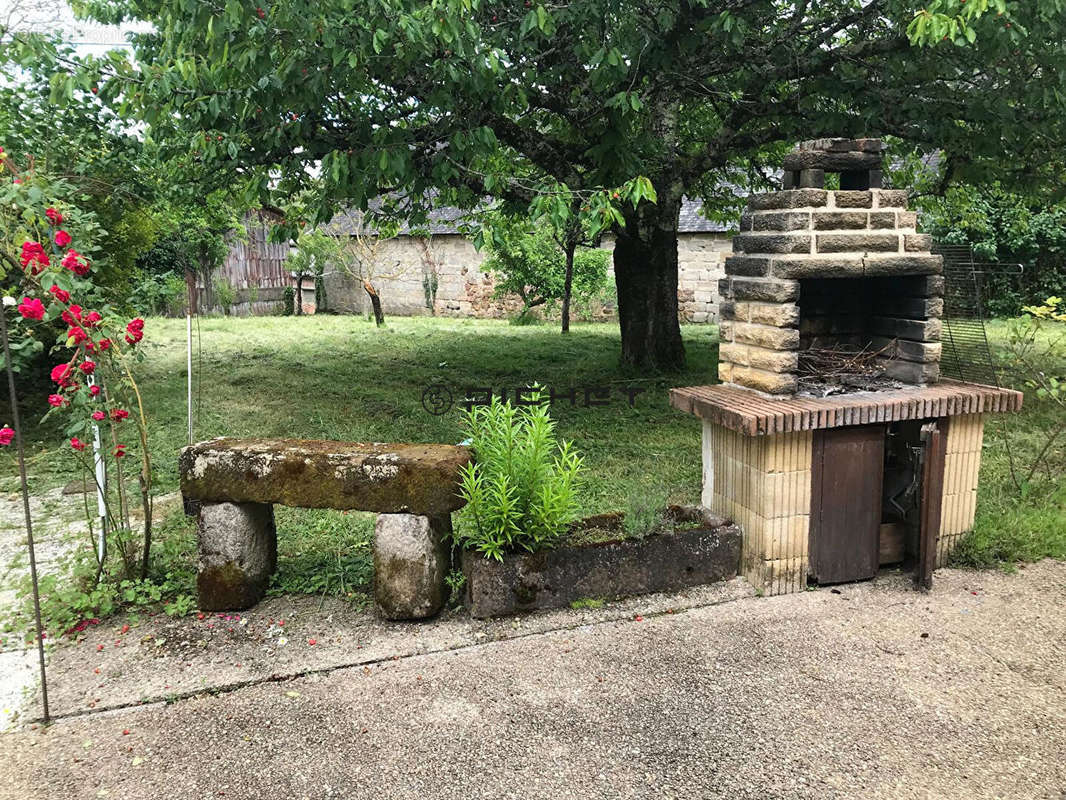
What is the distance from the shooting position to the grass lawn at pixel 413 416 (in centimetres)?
545

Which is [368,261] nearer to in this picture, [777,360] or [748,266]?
[748,266]

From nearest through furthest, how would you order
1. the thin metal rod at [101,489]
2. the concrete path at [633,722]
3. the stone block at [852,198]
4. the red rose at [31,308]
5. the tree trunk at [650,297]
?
the concrete path at [633,722]
the red rose at [31,308]
the thin metal rod at [101,489]
the stone block at [852,198]
the tree trunk at [650,297]

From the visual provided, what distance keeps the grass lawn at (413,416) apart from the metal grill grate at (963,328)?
720 millimetres

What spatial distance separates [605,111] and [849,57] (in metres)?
2.62

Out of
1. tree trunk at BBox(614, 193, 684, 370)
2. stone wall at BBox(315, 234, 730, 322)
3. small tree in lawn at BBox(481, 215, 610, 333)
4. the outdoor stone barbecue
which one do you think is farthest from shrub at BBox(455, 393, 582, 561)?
stone wall at BBox(315, 234, 730, 322)

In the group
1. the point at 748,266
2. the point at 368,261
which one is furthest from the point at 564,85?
the point at 368,261

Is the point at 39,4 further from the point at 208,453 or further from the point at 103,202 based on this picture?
the point at 208,453

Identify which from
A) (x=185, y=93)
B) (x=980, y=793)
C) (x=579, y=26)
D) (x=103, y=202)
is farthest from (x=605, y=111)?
(x=980, y=793)

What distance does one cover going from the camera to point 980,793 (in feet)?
10.0

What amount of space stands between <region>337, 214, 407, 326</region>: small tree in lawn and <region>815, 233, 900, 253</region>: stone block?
13933 mm

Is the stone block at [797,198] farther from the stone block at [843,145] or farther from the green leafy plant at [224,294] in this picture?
the green leafy plant at [224,294]

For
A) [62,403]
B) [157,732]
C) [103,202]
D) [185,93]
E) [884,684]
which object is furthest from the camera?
[103,202]

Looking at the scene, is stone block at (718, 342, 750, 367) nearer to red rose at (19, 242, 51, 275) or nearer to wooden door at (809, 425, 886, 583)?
wooden door at (809, 425, 886, 583)

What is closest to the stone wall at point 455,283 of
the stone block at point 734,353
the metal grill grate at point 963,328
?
the metal grill grate at point 963,328
